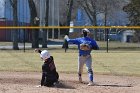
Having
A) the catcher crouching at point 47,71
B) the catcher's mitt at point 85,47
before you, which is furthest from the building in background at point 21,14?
the catcher crouching at point 47,71

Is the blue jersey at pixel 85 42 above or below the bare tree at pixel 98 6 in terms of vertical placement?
below

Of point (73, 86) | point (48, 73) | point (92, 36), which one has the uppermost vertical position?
point (92, 36)

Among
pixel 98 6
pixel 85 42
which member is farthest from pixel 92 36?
pixel 98 6

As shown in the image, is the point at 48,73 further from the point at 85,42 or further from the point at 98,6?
Answer: the point at 98,6

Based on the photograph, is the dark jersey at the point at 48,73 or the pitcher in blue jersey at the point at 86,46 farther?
the pitcher in blue jersey at the point at 86,46

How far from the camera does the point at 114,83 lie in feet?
44.3

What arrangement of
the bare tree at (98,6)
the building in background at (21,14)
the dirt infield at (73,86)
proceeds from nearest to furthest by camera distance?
the dirt infield at (73,86) < the building in background at (21,14) < the bare tree at (98,6)

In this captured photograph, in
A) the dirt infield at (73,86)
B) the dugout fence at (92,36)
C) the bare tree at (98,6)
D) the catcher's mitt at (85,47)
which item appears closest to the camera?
the dirt infield at (73,86)

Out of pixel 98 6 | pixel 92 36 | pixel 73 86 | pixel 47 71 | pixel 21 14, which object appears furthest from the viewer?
pixel 98 6

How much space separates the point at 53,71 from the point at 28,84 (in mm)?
991

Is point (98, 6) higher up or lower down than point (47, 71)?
higher up

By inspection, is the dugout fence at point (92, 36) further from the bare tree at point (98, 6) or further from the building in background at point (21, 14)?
the bare tree at point (98, 6)

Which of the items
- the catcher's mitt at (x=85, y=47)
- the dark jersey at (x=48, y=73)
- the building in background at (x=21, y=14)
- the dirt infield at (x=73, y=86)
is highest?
the building in background at (x=21, y=14)

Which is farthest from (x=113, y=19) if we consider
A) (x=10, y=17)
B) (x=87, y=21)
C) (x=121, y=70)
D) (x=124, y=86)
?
(x=124, y=86)
